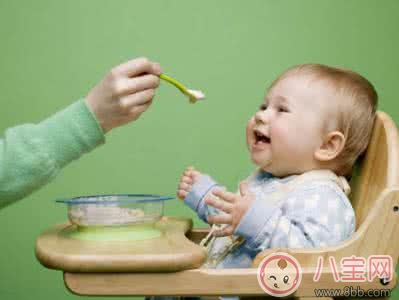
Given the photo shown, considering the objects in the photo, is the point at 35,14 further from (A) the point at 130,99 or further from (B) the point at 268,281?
(B) the point at 268,281

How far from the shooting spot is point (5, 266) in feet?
4.30

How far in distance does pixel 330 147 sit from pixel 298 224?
17 cm

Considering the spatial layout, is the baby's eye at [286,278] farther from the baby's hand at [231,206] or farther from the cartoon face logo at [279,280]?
the baby's hand at [231,206]

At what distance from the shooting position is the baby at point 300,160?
753mm

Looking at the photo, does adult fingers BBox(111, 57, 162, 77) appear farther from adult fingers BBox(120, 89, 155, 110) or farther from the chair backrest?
the chair backrest

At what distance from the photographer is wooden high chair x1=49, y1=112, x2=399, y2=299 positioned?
631 millimetres

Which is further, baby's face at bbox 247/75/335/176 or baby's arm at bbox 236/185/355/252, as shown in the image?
baby's face at bbox 247/75/335/176

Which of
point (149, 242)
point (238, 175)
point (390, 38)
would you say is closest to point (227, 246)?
point (149, 242)

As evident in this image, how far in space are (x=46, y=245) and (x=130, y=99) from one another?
21cm

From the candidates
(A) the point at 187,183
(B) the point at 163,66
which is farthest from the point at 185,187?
(B) the point at 163,66

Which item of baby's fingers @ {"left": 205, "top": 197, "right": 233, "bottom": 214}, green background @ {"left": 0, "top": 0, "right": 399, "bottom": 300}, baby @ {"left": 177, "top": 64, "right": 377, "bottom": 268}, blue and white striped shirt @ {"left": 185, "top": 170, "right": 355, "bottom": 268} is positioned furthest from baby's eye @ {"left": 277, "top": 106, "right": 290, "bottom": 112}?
green background @ {"left": 0, "top": 0, "right": 399, "bottom": 300}

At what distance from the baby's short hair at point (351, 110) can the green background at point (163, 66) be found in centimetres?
44

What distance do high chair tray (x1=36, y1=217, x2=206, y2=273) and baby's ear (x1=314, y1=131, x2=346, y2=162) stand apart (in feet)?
0.89

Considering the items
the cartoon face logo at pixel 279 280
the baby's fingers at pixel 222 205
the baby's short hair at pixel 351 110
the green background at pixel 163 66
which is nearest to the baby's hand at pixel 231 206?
the baby's fingers at pixel 222 205
